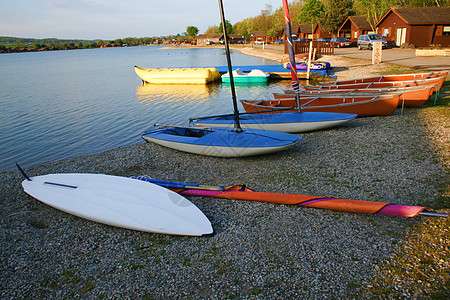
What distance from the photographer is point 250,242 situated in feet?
16.2

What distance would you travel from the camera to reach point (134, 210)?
584cm

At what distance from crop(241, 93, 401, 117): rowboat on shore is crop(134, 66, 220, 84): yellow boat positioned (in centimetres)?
1759

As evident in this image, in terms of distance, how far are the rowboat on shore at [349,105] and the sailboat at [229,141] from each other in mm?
2621

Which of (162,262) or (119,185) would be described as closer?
(162,262)

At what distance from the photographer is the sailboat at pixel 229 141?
27.7ft

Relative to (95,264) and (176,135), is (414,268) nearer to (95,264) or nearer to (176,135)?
(95,264)

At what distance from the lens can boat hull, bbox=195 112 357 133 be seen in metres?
10.4

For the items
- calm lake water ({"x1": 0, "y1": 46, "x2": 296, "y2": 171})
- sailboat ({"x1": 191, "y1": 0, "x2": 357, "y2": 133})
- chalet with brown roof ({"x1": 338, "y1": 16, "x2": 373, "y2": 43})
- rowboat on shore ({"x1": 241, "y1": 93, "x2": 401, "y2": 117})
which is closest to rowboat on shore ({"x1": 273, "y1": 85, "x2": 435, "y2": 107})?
rowboat on shore ({"x1": 241, "y1": 93, "x2": 401, "y2": 117})

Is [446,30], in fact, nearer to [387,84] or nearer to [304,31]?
[387,84]

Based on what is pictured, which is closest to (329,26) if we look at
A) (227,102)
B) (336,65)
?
(336,65)

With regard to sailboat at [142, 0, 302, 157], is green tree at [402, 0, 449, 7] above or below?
above

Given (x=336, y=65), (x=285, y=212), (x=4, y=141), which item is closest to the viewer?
(x=285, y=212)

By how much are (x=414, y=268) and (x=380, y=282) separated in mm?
574

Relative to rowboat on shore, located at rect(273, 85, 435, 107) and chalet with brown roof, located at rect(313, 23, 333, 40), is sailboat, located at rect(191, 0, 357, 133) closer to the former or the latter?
rowboat on shore, located at rect(273, 85, 435, 107)
